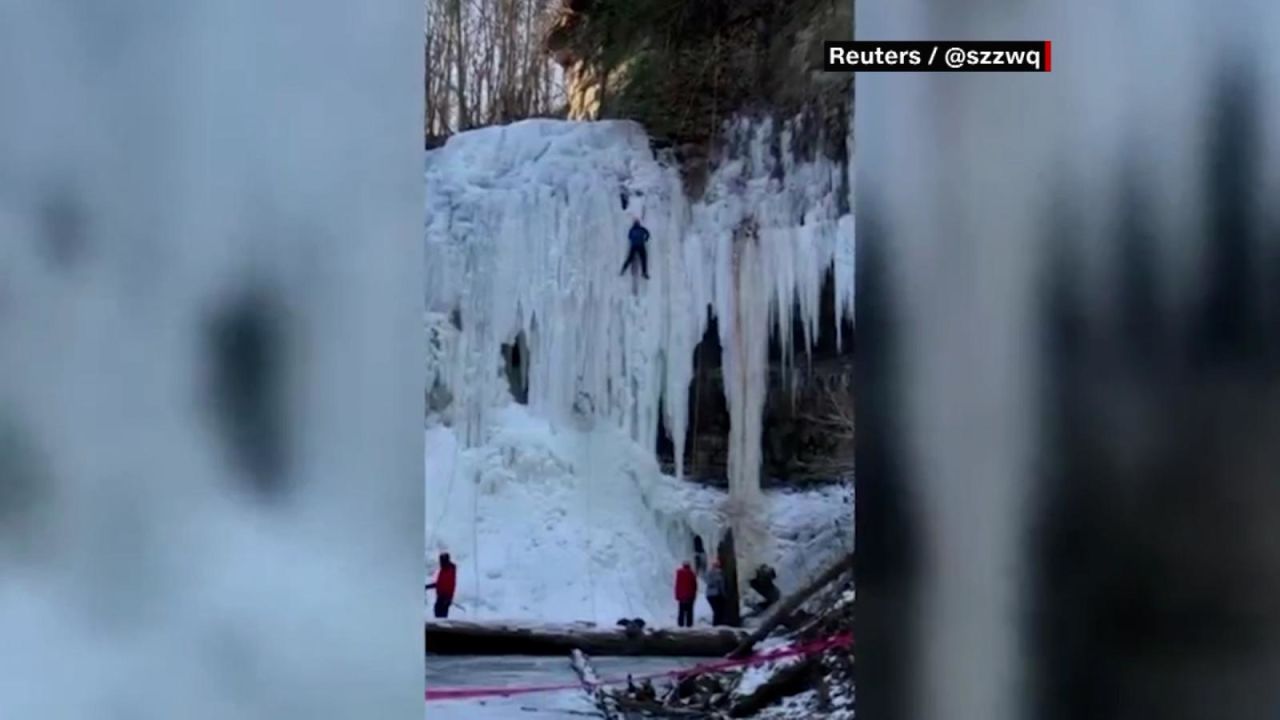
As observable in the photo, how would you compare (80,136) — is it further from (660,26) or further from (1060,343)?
(1060,343)

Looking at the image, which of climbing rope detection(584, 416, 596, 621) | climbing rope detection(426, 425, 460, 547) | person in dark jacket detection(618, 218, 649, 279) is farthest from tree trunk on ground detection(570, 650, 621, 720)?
person in dark jacket detection(618, 218, 649, 279)

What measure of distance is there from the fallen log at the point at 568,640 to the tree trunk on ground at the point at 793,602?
1.2 inches

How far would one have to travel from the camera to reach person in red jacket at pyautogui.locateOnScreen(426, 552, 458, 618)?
10.3ft

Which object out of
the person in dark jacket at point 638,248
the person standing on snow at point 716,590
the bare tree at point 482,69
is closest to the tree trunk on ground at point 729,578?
the person standing on snow at point 716,590

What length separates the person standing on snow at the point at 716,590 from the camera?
125 inches

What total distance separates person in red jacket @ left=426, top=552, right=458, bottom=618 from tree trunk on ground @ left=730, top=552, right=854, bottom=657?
0.78 meters

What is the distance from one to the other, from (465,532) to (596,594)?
39 cm

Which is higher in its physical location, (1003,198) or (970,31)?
(970,31)

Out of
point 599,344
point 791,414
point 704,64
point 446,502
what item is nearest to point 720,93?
point 704,64

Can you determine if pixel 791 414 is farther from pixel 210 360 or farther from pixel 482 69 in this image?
pixel 210 360

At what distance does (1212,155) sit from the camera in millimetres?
3201

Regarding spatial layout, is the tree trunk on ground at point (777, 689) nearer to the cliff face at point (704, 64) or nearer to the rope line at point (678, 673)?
the rope line at point (678, 673)

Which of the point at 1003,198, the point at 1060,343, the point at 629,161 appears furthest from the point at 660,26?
the point at 1060,343

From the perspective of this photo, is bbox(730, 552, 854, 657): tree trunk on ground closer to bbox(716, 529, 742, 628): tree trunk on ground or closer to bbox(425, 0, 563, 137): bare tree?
bbox(716, 529, 742, 628): tree trunk on ground
